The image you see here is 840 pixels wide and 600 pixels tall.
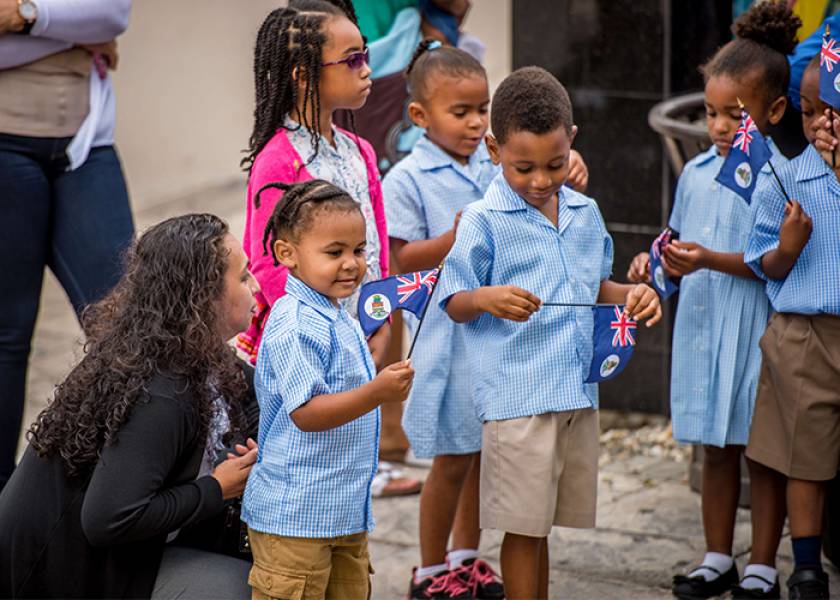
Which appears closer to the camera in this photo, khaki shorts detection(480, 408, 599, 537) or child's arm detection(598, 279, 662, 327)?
child's arm detection(598, 279, 662, 327)

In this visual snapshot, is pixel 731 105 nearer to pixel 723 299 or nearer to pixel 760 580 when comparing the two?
pixel 723 299

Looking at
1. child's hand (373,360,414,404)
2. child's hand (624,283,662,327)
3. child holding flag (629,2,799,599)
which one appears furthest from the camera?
child holding flag (629,2,799,599)

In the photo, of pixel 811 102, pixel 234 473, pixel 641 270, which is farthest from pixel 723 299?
pixel 234 473

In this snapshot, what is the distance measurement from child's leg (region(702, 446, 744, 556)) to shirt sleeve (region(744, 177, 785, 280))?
52cm

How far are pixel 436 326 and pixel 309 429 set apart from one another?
866 mm

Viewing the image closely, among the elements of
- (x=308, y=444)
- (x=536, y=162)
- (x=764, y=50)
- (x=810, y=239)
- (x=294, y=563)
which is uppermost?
(x=764, y=50)

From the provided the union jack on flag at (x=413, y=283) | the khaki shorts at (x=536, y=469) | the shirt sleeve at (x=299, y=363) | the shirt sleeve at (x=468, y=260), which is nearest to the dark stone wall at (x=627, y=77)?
the khaki shorts at (x=536, y=469)

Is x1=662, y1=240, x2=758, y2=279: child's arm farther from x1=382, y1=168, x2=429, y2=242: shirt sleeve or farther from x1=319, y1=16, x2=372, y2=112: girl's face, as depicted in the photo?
x1=319, y1=16, x2=372, y2=112: girl's face

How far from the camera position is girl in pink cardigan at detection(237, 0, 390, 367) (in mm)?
3332

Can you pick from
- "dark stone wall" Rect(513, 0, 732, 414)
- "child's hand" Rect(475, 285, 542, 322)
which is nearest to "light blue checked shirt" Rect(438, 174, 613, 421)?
"child's hand" Rect(475, 285, 542, 322)

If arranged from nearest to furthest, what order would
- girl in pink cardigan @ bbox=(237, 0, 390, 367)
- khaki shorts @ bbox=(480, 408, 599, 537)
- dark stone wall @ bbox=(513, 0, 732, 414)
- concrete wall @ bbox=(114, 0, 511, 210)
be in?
khaki shorts @ bbox=(480, 408, 599, 537)
girl in pink cardigan @ bbox=(237, 0, 390, 367)
dark stone wall @ bbox=(513, 0, 732, 414)
concrete wall @ bbox=(114, 0, 511, 210)

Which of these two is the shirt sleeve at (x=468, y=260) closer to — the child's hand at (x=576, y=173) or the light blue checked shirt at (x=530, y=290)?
the light blue checked shirt at (x=530, y=290)

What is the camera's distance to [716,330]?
3.64m

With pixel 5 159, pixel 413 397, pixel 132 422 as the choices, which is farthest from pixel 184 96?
pixel 132 422
